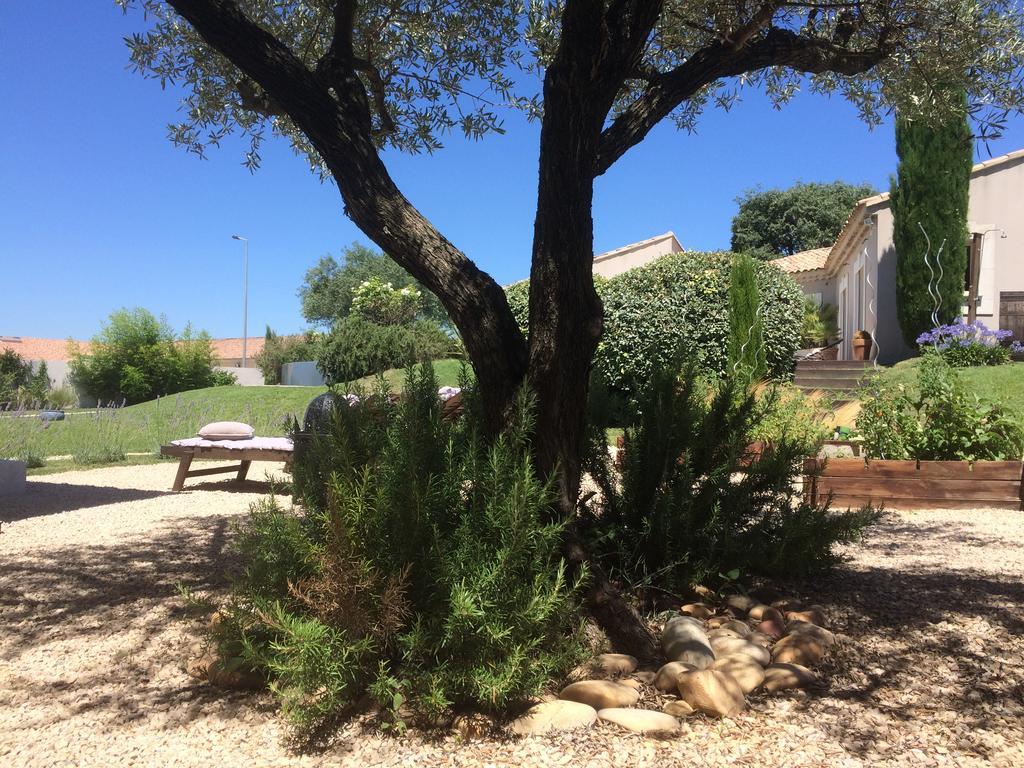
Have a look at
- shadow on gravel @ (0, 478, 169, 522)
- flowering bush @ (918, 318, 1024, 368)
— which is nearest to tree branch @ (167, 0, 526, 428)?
shadow on gravel @ (0, 478, 169, 522)

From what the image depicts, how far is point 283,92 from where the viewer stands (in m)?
3.42

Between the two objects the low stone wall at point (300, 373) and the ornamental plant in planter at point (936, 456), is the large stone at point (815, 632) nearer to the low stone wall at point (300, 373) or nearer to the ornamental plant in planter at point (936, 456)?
the ornamental plant in planter at point (936, 456)

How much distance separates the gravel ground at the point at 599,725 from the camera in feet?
7.79

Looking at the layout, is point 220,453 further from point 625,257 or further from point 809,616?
point 625,257

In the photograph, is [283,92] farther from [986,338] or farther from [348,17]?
[986,338]

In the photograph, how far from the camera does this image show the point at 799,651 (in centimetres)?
302

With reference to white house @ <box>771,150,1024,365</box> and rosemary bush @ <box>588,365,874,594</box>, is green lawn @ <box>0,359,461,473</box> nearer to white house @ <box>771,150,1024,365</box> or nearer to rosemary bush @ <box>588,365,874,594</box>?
rosemary bush @ <box>588,365,874,594</box>

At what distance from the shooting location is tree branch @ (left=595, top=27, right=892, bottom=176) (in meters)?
3.62

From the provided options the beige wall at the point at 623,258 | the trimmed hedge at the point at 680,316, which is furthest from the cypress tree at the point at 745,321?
the beige wall at the point at 623,258

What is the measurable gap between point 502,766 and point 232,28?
3204 mm

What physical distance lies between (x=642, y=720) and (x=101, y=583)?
134 inches

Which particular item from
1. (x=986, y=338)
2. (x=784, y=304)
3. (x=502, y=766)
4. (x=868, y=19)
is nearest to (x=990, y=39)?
(x=868, y=19)

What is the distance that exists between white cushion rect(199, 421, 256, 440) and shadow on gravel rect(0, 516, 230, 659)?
9.43ft

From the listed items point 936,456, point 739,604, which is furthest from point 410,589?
point 936,456
